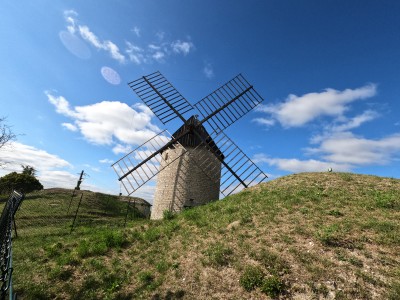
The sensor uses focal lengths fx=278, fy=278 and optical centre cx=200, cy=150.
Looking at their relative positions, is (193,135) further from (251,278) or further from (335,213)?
(251,278)

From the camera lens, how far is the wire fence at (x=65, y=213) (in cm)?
2447

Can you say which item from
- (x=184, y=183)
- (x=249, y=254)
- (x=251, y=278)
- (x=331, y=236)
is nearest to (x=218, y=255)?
(x=249, y=254)

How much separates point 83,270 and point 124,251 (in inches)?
87.0

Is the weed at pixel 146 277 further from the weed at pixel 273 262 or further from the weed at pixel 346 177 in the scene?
the weed at pixel 346 177

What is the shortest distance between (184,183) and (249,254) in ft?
42.0

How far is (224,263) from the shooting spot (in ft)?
36.2

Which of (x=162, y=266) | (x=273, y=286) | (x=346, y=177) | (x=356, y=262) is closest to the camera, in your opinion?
(x=273, y=286)

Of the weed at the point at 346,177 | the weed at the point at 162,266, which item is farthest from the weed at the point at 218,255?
the weed at the point at 346,177

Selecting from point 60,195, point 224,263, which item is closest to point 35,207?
point 60,195

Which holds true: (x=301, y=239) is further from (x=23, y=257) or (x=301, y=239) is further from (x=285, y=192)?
(x=23, y=257)

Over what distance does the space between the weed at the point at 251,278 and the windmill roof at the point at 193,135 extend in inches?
595

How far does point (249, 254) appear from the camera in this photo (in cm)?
1115

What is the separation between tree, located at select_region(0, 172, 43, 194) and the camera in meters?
53.4

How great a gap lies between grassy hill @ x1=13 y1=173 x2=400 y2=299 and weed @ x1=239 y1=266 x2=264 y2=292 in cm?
3
